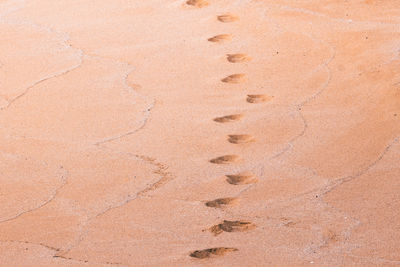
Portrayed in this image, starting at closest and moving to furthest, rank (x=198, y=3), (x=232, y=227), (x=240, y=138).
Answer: (x=232, y=227) → (x=240, y=138) → (x=198, y=3)

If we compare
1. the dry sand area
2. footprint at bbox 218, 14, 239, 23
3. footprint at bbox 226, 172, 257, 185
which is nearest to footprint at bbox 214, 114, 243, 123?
the dry sand area

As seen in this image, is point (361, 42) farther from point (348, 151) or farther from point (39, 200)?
point (39, 200)

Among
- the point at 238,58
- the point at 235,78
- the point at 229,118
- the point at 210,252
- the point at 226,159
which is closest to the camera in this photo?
the point at 210,252

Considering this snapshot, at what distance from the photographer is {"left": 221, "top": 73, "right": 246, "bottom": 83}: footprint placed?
5.13m

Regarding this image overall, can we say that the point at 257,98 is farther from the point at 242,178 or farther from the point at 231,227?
the point at 231,227

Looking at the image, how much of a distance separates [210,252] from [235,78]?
5.65ft

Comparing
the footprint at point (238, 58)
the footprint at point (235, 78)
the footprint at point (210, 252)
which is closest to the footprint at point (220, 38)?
the footprint at point (238, 58)

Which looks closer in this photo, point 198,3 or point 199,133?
point 199,133

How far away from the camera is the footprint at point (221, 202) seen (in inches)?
156

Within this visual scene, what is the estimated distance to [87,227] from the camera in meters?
3.84

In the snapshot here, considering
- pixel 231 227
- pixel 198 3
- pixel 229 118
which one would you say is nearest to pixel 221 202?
pixel 231 227

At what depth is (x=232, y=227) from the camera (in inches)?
149

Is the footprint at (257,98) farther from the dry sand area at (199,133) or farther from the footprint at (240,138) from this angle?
→ the footprint at (240,138)

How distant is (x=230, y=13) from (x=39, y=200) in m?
2.21
